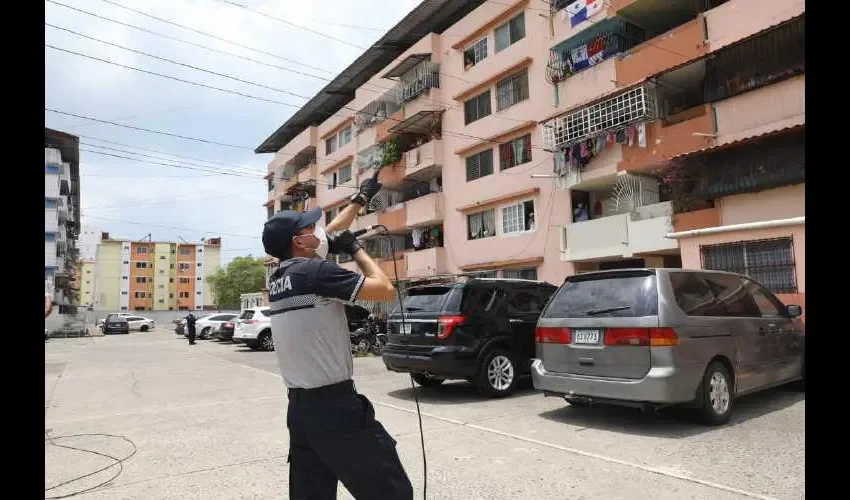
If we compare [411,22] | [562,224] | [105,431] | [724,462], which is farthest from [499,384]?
[411,22]

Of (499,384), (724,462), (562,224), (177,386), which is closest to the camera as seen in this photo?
(724,462)

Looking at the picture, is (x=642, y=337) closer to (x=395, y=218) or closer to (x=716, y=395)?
(x=716, y=395)

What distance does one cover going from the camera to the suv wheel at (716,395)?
5559 millimetres

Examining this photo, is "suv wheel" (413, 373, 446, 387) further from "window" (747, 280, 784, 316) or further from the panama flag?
the panama flag

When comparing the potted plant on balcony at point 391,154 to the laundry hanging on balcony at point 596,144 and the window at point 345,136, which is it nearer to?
the window at point 345,136

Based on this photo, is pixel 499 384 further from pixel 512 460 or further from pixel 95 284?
pixel 95 284

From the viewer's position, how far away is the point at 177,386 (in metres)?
10.5

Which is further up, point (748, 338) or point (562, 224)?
point (562, 224)

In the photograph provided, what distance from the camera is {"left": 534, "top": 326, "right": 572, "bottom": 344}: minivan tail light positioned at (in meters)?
6.14

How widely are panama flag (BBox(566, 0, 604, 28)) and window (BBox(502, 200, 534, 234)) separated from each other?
6528mm
